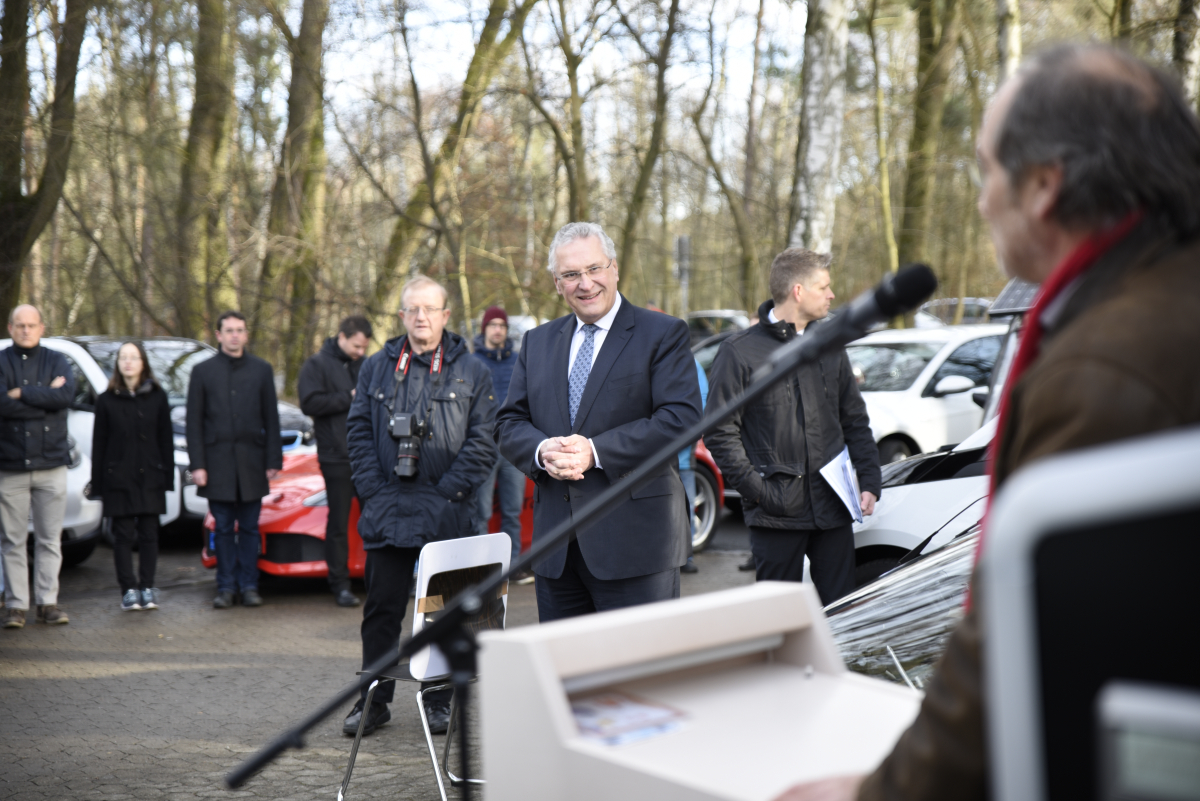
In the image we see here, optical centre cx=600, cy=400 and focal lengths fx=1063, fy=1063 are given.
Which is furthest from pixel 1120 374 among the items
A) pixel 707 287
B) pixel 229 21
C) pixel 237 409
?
pixel 707 287

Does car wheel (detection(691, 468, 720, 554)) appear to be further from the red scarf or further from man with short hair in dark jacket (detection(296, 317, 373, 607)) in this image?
the red scarf

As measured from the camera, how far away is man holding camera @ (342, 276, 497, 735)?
4.92 m

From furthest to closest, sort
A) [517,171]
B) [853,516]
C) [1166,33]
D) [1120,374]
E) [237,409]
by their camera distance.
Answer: [517,171] → [1166,33] → [237,409] → [853,516] → [1120,374]

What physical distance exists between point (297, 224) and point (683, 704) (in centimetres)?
1437

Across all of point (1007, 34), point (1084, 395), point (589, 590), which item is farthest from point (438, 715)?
point (1007, 34)

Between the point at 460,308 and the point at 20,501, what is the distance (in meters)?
7.63

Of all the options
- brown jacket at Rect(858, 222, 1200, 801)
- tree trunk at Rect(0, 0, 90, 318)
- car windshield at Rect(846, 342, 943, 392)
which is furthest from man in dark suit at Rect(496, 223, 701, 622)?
tree trunk at Rect(0, 0, 90, 318)

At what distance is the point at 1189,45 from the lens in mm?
10375

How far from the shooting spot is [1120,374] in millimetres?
1156

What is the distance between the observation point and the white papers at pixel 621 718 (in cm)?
146

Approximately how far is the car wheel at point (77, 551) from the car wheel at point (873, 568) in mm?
6603

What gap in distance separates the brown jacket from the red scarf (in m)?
0.01

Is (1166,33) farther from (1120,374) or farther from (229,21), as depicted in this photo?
(1120,374)

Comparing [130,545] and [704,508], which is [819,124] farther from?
[130,545]
